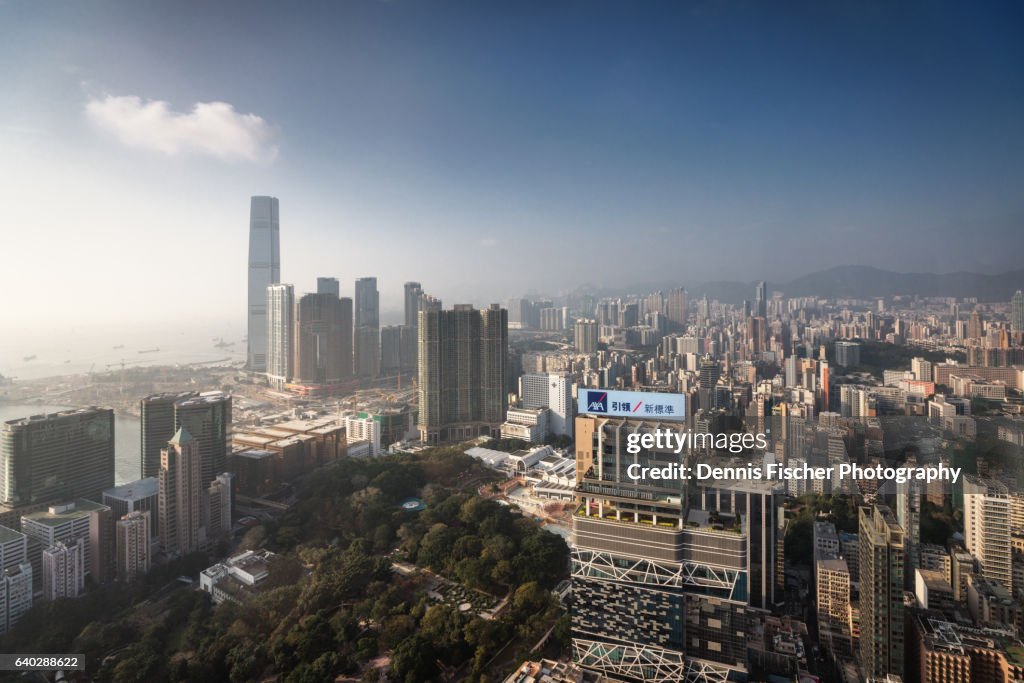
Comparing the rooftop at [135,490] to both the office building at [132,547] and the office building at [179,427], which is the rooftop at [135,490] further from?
the office building at [132,547]

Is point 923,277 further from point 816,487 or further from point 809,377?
point 816,487

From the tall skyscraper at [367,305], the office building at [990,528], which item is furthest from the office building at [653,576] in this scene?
the tall skyscraper at [367,305]

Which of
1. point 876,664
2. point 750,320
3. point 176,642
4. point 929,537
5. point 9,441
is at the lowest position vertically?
point 176,642

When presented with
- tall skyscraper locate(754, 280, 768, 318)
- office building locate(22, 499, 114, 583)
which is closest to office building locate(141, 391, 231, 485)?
office building locate(22, 499, 114, 583)

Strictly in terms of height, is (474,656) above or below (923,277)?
below

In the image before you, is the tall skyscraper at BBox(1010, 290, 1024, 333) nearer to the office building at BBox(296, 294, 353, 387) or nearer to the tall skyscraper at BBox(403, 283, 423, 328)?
the tall skyscraper at BBox(403, 283, 423, 328)

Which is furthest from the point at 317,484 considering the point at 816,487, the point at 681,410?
the point at 816,487
